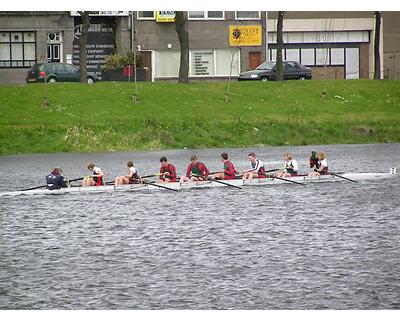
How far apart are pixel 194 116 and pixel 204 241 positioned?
617cm

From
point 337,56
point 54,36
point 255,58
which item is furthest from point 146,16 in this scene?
point 337,56

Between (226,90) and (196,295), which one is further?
(226,90)

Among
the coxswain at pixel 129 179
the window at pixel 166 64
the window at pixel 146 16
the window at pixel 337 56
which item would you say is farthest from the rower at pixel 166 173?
the window at pixel 146 16

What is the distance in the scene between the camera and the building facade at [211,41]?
669 inches

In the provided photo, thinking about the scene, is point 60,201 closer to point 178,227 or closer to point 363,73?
point 178,227

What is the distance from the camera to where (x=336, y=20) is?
21.2m

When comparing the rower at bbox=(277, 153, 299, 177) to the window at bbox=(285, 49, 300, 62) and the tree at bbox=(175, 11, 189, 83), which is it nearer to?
the window at bbox=(285, 49, 300, 62)

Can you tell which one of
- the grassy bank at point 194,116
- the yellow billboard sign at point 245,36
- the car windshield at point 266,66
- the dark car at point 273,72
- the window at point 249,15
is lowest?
the grassy bank at point 194,116

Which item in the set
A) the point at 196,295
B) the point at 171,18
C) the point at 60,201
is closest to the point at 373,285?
the point at 196,295

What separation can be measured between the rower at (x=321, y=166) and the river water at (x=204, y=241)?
21.2 inches

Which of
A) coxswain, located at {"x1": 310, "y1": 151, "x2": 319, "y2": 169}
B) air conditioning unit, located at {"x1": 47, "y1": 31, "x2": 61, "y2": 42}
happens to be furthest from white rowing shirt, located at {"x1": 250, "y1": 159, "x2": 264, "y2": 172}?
air conditioning unit, located at {"x1": 47, "y1": 31, "x2": 61, "y2": 42}

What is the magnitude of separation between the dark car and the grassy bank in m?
0.32

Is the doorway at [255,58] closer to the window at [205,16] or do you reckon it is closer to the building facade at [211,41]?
the building facade at [211,41]
